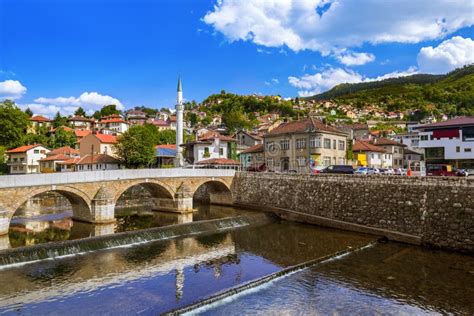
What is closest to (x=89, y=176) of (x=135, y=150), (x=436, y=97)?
(x=135, y=150)

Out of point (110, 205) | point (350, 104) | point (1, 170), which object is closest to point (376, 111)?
point (350, 104)

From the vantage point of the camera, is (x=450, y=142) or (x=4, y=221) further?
(x=450, y=142)

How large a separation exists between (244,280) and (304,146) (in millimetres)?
29990

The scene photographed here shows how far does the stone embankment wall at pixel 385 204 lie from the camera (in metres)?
21.9

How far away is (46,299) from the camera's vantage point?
14711 millimetres

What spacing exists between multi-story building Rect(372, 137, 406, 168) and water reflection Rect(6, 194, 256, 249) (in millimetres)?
29108

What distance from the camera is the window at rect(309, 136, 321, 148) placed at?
44.0m

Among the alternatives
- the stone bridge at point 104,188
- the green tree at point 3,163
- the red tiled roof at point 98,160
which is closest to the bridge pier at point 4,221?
the stone bridge at point 104,188

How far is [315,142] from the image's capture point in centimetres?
4419

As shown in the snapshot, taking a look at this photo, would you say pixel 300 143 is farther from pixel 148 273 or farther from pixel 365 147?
pixel 148 273

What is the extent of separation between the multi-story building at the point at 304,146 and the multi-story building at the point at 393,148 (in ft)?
34.9

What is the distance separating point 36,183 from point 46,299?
485 inches

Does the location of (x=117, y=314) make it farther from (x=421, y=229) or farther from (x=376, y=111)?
(x=376, y=111)

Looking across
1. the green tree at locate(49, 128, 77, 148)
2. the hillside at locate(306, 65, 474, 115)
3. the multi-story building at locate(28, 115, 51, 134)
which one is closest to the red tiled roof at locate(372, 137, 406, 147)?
the hillside at locate(306, 65, 474, 115)
